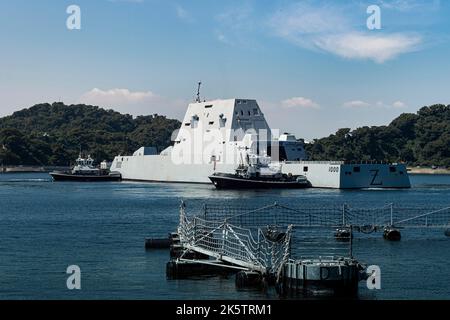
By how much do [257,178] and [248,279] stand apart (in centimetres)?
5876

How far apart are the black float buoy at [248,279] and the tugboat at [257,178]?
189 ft

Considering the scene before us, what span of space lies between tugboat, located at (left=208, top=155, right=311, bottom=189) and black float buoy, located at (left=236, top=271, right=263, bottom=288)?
57.6m

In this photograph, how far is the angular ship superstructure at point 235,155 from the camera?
85.8 meters

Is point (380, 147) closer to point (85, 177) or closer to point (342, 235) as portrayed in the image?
point (85, 177)

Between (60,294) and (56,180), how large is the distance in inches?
3882

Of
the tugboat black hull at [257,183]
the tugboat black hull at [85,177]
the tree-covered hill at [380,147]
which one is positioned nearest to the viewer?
the tugboat black hull at [257,183]

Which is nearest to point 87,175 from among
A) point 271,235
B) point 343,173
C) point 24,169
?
point 343,173

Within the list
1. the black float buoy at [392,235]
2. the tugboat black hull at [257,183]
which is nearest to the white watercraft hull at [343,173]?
the tugboat black hull at [257,183]

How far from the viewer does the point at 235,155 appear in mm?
91875

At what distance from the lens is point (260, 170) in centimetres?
8656

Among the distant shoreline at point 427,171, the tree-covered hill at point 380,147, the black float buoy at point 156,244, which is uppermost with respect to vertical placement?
the tree-covered hill at point 380,147

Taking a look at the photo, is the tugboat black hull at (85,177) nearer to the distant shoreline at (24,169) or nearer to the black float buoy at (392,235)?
the distant shoreline at (24,169)
